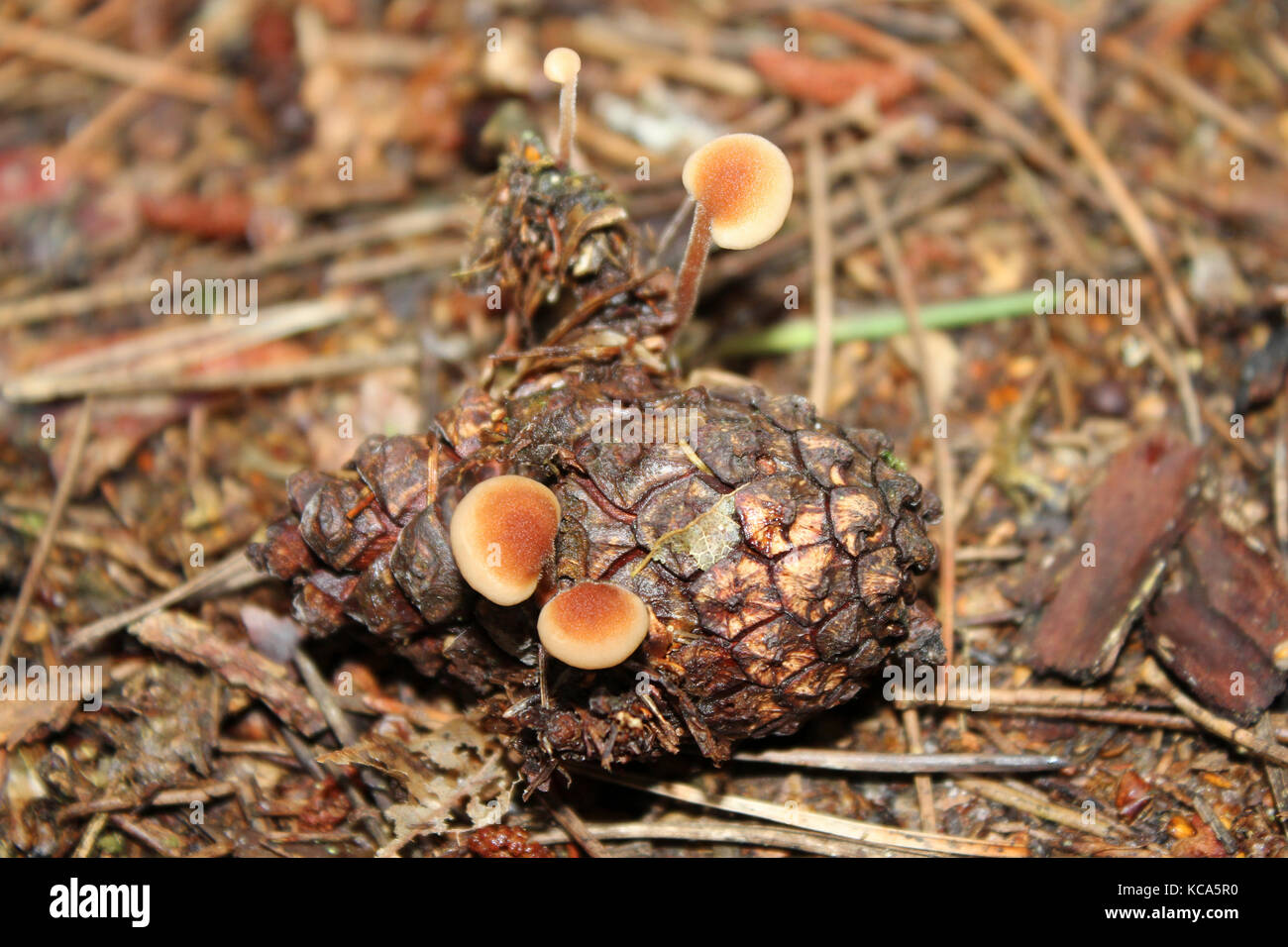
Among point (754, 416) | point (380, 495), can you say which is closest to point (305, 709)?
point (380, 495)

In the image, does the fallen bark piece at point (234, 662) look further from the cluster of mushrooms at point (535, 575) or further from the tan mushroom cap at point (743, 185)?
the tan mushroom cap at point (743, 185)

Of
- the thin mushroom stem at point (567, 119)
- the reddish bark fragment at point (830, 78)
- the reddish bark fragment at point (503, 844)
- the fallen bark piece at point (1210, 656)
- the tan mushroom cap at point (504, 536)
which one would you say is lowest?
the reddish bark fragment at point (503, 844)

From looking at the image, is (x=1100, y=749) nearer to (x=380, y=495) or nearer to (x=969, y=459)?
(x=969, y=459)

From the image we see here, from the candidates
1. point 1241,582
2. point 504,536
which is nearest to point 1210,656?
point 1241,582

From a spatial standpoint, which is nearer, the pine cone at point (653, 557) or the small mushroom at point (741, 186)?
the pine cone at point (653, 557)

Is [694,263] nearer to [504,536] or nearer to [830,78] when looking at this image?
[504,536]

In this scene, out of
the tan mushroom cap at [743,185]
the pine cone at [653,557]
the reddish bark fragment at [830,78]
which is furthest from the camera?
the reddish bark fragment at [830,78]

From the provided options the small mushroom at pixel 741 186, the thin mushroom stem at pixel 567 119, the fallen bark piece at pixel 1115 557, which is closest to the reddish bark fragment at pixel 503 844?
the fallen bark piece at pixel 1115 557

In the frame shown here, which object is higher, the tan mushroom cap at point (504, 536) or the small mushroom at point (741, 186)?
the small mushroom at point (741, 186)

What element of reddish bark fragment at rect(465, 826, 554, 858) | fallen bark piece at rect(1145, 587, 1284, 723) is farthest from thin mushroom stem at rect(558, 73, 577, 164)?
fallen bark piece at rect(1145, 587, 1284, 723)
